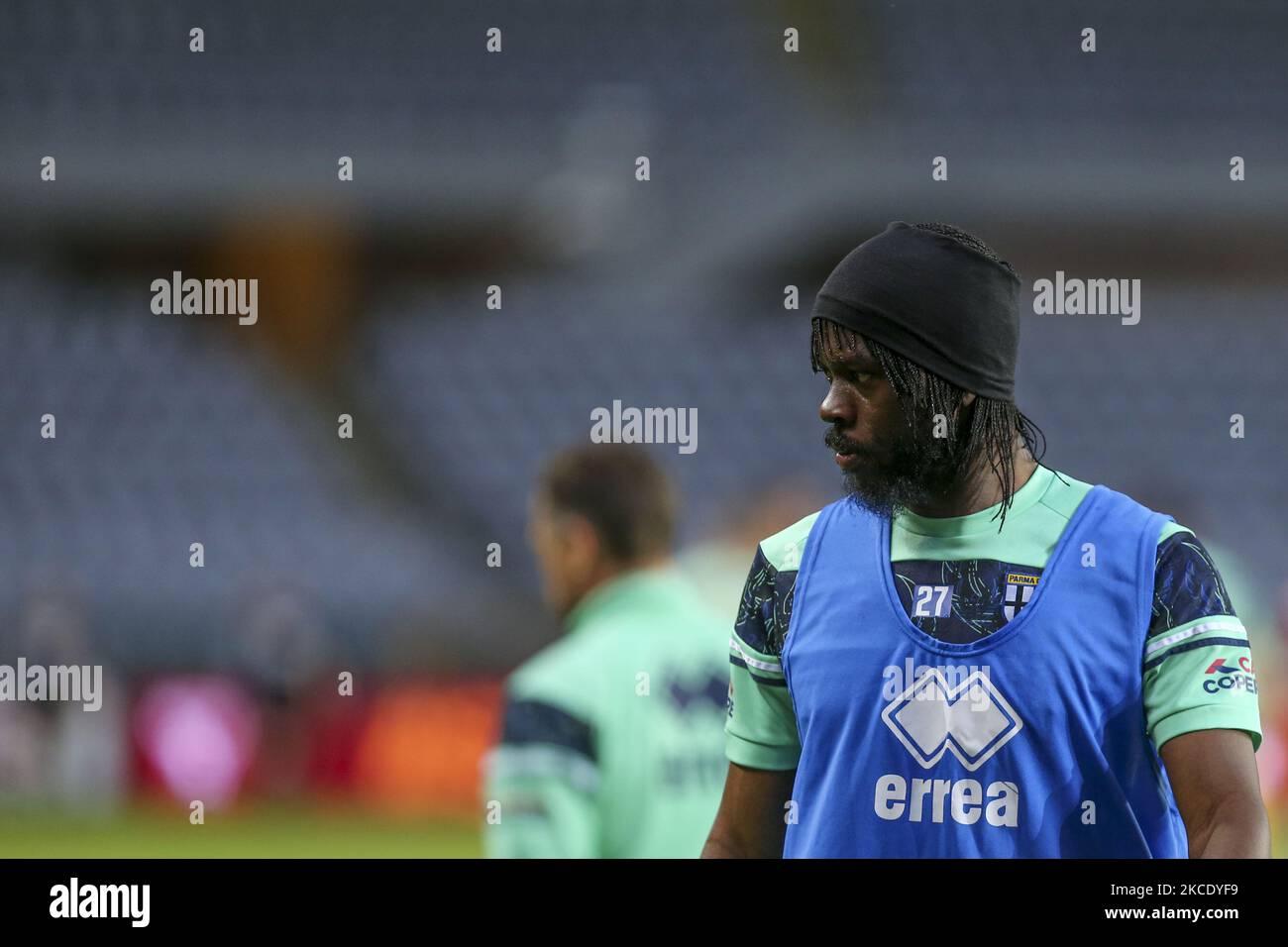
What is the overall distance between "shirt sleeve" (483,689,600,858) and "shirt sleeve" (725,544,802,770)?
33.8 inches

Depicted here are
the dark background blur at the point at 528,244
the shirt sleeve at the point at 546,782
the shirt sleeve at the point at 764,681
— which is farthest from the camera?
the dark background blur at the point at 528,244

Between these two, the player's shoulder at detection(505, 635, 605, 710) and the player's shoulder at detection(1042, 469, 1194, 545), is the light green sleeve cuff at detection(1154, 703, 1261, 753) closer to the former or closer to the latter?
the player's shoulder at detection(1042, 469, 1194, 545)

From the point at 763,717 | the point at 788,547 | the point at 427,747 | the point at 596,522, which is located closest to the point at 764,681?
the point at 763,717

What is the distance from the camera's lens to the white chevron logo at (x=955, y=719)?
6.02 feet

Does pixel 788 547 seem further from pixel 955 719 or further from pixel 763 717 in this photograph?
pixel 955 719

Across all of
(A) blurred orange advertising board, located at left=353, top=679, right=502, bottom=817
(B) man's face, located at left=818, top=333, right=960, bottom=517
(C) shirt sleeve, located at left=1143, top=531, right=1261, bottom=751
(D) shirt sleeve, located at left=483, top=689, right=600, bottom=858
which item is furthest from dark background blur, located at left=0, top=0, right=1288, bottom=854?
(C) shirt sleeve, located at left=1143, top=531, right=1261, bottom=751

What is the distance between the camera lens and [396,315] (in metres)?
13.1

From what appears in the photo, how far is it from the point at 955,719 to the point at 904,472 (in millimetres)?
302

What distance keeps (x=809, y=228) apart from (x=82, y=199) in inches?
221

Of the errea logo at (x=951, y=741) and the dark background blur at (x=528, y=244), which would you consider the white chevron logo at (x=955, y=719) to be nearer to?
the errea logo at (x=951, y=741)

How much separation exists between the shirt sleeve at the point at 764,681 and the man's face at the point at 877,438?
0.55 ft

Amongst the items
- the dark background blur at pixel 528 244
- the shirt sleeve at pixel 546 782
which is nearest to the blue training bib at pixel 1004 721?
the shirt sleeve at pixel 546 782

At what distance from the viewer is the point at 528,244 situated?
1263cm

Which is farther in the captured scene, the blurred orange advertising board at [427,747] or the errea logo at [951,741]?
the blurred orange advertising board at [427,747]
